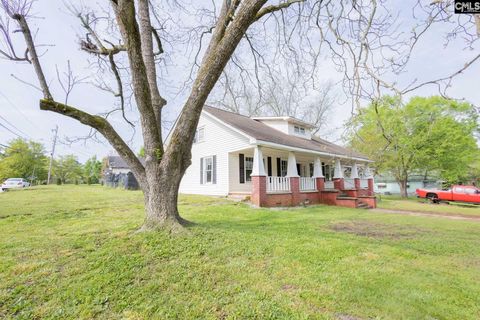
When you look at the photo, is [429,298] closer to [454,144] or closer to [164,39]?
[164,39]

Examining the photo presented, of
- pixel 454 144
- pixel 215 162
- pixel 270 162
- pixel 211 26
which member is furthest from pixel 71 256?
pixel 454 144

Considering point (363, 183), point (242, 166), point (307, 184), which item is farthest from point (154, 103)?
point (363, 183)

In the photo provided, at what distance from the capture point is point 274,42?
22.7 feet

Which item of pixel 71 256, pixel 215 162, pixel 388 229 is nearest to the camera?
pixel 71 256

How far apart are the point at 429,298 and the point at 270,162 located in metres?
12.2

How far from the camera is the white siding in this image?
41.7ft

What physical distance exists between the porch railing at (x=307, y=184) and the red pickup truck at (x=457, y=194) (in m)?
11.6

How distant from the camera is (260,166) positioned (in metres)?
10.7

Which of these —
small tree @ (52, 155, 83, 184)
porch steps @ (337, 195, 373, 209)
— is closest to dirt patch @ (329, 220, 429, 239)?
porch steps @ (337, 195, 373, 209)

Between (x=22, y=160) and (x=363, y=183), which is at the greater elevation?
(x=22, y=160)

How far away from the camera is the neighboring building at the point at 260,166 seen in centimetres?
1113

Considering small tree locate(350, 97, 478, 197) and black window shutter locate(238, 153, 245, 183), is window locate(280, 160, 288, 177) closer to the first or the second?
black window shutter locate(238, 153, 245, 183)

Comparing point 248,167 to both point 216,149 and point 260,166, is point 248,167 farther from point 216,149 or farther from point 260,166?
point 260,166

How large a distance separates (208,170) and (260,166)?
4913mm
